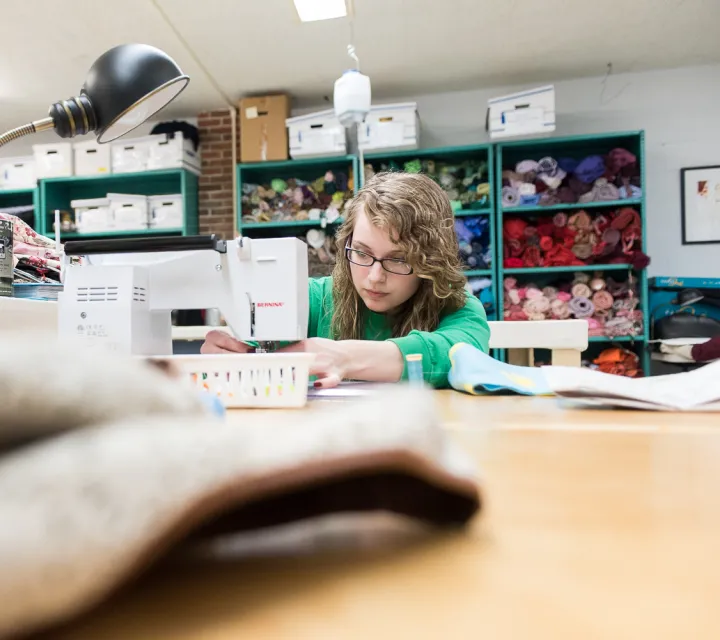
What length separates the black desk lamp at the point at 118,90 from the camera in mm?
969

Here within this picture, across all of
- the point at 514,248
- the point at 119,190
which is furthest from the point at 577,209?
the point at 119,190

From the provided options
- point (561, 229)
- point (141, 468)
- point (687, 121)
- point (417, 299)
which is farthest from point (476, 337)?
point (687, 121)

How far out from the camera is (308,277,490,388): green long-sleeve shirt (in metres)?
1.07

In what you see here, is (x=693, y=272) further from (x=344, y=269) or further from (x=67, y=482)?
(x=67, y=482)

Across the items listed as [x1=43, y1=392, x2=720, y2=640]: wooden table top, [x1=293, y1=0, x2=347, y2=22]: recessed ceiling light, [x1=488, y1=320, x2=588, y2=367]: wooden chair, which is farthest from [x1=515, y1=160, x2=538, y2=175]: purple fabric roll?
[x1=43, y1=392, x2=720, y2=640]: wooden table top

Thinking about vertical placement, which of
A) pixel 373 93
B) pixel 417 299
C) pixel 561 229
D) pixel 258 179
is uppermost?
pixel 373 93

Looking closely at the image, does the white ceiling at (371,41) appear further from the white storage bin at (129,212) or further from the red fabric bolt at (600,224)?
the red fabric bolt at (600,224)

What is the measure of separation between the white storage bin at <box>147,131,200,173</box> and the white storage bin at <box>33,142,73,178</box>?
2.14 ft

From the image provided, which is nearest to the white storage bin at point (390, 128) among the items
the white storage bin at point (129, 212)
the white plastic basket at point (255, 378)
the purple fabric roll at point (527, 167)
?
the purple fabric roll at point (527, 167)

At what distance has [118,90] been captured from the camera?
3.19 feet

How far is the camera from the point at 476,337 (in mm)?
1236

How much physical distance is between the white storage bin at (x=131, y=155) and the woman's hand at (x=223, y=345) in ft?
10.6

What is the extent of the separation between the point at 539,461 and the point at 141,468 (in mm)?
316

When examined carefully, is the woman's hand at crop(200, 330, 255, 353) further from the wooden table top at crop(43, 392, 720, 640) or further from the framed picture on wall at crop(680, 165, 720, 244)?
the framed picture on wall at crop(680, 165, 720, 244)
